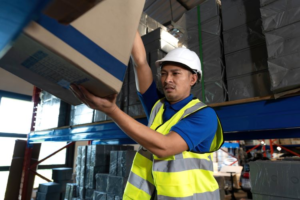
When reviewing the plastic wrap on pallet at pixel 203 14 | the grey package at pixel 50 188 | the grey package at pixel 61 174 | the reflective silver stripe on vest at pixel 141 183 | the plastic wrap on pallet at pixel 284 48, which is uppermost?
the plastic wrap on pallet at pixel 203 14

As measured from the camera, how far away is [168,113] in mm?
1290

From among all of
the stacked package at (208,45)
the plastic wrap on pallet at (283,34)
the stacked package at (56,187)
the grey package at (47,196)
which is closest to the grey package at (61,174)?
the stacked package at (56,187)

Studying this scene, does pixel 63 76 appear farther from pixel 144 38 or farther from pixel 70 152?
pixel 70 152

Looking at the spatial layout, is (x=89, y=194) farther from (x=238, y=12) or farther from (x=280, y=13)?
(x=280, y=13)

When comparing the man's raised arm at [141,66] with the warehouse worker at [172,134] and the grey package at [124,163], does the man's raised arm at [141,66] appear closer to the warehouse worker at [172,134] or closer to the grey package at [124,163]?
the warehouse worker at [172,134]

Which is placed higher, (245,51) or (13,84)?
(13,84)

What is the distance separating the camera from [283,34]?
142 cm

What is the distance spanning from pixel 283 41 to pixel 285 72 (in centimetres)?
23

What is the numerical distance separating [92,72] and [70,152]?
7.55 meters

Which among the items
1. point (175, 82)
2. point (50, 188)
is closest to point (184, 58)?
point (175, 82)

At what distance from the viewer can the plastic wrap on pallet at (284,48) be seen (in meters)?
1.37

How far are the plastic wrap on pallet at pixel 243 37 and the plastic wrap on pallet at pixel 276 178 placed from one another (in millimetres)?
1029

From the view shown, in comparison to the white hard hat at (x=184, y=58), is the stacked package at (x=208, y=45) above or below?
above

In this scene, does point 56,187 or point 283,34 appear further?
point 56,187
